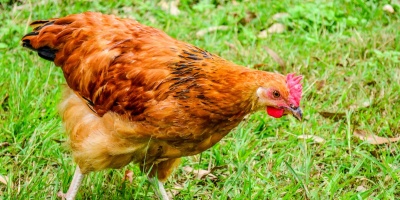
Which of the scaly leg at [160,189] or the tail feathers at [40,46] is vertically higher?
the tail feathers at [40,46]

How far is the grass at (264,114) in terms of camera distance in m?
4.75

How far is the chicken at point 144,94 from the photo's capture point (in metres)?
3.89

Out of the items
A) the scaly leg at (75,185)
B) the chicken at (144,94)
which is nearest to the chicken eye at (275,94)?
the chicken at (144,94)

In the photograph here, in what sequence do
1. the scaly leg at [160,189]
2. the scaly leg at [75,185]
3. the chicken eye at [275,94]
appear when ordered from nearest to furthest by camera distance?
the chicken eye at [275,94] < the scaly leg at [75,185] < the scaly leg at [160,189]

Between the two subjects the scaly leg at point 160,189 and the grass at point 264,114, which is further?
the grass at point 264,114

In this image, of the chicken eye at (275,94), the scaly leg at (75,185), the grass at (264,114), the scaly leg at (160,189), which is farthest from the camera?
the grass at (264,114)

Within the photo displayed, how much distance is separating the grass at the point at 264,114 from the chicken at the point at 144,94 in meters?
0.44

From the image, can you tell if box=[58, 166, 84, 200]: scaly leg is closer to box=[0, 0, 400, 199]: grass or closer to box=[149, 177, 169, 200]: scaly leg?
box=[0, 0, 400, 199]: grass

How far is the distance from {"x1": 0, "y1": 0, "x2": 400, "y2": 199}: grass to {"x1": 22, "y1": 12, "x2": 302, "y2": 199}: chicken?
0.44 m

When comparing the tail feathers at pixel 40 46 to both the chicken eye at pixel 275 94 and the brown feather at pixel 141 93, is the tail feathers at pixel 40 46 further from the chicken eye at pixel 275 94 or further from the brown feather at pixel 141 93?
the chicken eye at pixel 275 94

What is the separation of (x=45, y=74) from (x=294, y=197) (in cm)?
255

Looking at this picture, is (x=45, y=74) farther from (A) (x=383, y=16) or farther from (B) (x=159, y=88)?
(A) (x=383, y=16)

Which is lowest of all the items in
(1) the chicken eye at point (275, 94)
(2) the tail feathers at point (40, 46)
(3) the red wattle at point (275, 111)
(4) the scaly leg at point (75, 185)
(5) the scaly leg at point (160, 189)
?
(5) the scaly leg at point (160, 189)

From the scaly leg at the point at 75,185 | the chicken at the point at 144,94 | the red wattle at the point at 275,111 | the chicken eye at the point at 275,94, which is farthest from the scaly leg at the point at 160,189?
the chicken eye at the point at 275,94
